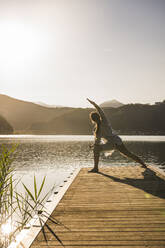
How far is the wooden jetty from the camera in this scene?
116 inches

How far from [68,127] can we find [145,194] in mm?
153595

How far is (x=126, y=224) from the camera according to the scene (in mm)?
3457

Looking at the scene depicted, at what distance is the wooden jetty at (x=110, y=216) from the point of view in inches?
116

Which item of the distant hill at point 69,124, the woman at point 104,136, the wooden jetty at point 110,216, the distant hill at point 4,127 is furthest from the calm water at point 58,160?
the distant hill at point 4,127

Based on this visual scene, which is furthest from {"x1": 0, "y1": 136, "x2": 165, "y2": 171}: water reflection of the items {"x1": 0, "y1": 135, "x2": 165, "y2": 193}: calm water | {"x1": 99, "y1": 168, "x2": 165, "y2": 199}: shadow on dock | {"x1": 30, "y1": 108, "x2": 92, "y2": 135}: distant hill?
{"x1": 30, "y1": 108, "x2": 92, "y2": 135}: distant hill

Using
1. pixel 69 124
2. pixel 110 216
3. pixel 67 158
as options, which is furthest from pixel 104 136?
pixel 69 124

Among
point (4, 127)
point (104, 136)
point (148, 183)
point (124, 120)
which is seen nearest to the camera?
point (148, 183)

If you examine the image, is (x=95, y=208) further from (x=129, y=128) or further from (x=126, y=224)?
(x=129, y=128)

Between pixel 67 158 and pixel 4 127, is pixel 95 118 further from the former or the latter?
pixel 4 127

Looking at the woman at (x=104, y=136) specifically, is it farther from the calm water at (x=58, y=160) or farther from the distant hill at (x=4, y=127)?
the distant hill at (x=4, y=127)

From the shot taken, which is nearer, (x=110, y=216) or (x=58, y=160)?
(x=110, y=216)

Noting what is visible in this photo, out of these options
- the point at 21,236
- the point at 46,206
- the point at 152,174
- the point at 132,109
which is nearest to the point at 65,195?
the point at 46,206

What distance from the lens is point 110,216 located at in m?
3.82

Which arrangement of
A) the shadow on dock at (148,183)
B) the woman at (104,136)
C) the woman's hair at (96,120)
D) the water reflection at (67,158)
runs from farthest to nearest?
the water reflection at (67,158), the woman's hair at (96,120), the woman at (104,136), the shadow on dock at (148,183)
